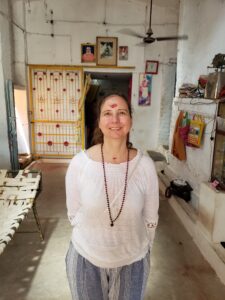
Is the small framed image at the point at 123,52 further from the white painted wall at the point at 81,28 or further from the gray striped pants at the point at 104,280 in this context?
the gray striped pants at the point at 104,280

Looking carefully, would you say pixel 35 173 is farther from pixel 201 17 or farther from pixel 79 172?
pixel 201 17

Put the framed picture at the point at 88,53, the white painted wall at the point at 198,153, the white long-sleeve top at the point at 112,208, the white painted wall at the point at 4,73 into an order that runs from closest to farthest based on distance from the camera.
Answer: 1. the white long-sleeve top at the point at 112,208
2. the white painted wall at the point at 198,153
3. the white painted wall at the point at 4,73
4. the framed picture at the point at 88,53

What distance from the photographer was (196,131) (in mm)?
3160

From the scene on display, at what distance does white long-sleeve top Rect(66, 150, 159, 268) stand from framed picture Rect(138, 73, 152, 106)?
4.88 meters

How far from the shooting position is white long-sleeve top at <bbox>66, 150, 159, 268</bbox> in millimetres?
1184

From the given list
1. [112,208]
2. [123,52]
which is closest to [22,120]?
[123,52]

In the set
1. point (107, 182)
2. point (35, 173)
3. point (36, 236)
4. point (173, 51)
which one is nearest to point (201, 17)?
point (173, 51)

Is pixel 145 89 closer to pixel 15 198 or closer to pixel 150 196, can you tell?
pixel 15 198

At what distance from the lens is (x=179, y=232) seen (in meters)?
2.99

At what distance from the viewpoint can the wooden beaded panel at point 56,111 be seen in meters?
5.84

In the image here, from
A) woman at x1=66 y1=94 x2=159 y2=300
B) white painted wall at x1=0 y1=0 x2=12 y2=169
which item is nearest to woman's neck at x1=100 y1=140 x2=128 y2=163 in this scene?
woman at x1=66 y1=94 x2=159 y2=300

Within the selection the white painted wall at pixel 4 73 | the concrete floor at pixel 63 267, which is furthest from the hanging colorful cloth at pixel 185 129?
the white painted wall at pixel 4 73

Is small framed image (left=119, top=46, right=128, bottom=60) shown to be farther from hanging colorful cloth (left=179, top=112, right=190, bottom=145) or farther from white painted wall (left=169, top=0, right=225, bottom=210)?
hanging colorful cloth (left=179, top=112, right=190, bottom=145)

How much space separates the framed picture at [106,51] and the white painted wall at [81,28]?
4.8 inches
